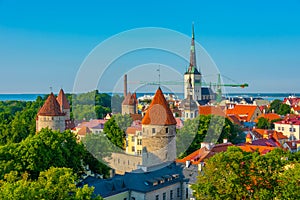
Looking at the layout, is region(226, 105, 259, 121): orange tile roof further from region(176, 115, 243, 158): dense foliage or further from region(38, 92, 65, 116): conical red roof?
region(38, 92, 65, 116): conical red roof

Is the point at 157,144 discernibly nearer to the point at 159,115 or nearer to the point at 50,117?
the point at 159,115

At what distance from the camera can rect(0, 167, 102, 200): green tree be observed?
1522 centimetres

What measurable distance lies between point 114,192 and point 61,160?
16.4 ft

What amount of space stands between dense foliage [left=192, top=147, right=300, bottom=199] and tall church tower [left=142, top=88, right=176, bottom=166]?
10428 mm

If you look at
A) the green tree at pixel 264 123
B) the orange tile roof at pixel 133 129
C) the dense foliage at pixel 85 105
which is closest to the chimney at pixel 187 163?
the orange tile roof at pixel 133 129

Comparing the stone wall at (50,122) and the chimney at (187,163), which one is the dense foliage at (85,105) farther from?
the chimney at (187,163)

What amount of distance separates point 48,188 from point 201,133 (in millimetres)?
26704

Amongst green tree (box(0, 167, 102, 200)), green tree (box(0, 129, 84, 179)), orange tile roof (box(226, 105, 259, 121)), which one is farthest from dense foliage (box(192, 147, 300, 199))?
orange tile roof (box(226, 105, 259, 121))

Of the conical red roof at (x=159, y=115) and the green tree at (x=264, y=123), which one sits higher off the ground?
the conical red roof at (x=159, y=115)

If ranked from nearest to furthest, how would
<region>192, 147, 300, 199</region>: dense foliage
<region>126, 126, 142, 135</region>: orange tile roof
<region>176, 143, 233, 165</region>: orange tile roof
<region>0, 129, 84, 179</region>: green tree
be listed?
<region>192, 147, 300, 199</region>: dense foliage < <region>0, 129, 84, 179</region>: green tree < <region>176, 143, 233, 165</region>: orange tile roof < <region>126, 126, 142, 135</region>: orange tile roof

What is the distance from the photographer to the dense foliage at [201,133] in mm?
36344

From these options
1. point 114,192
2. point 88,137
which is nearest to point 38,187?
point 114,192

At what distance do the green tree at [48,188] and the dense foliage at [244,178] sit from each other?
6566 millimetres

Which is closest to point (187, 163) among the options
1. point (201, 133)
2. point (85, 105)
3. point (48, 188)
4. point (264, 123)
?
point (201, 133)
